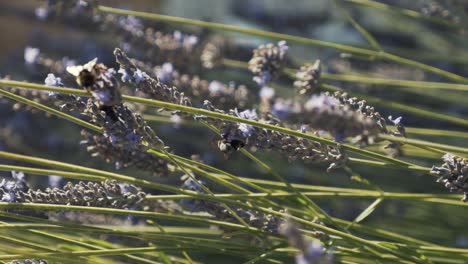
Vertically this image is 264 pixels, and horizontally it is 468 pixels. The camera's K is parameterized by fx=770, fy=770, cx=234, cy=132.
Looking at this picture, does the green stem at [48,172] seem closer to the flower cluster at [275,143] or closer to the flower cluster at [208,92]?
the flower cluster at [275,143]

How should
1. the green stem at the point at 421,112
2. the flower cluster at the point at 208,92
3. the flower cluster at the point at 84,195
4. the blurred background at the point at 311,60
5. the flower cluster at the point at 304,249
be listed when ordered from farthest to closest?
the blurred background at the point at 311,60, the flower cluster at the point at 208,92, the green stem at the point at 421,112, the flower cluster at the point at 84,195, the flower cluster at the point at 304,249

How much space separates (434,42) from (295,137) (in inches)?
35.6

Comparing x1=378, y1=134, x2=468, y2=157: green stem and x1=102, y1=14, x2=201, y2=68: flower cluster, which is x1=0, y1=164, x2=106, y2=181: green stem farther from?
x1=102, y1=14, x2=201, y2=68: flower cluster

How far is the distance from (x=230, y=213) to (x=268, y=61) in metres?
0.25

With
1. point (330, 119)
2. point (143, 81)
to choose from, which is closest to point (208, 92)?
point (143, 81)

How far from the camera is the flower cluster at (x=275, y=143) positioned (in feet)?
2.21

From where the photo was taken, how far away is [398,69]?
4.53ft

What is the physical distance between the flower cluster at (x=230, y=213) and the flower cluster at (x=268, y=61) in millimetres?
195

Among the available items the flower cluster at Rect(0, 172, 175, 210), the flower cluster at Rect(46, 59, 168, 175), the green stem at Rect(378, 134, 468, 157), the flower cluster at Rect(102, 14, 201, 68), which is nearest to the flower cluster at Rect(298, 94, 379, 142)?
the green stem at Rect(378, 134, 468, 157)

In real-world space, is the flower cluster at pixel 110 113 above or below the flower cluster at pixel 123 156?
above

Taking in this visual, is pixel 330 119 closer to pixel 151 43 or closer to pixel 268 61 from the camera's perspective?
pixel 268 61

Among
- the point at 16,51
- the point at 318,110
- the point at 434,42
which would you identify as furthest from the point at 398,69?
the point at 16,51

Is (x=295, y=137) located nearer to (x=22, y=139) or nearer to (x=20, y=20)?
(x=22, y=139)

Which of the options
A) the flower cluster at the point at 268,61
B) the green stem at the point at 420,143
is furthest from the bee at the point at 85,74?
the flower cluster at the point at 268,61
